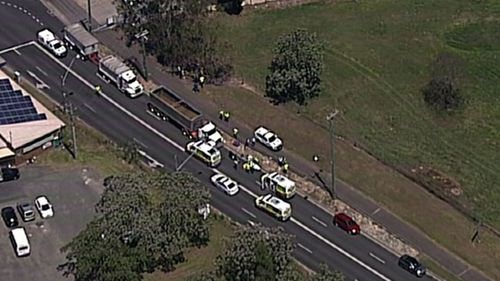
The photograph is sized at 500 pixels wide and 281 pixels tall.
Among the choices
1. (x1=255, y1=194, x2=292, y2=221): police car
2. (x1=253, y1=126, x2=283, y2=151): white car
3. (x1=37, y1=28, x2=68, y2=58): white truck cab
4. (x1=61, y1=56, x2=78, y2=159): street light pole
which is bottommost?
(x1=255, y1=194, x2=292, y2=221): police car

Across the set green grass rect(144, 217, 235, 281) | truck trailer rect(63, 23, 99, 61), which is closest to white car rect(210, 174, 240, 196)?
green grass rect(144, 217, 235, 281)

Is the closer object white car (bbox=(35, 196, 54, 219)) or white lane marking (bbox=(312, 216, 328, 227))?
white car (bbox=(35, 196, 54, 219))

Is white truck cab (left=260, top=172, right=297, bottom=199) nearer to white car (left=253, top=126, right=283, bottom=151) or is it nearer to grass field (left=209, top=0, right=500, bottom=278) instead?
white car (left=253, top=126, right=283, bottom=151)

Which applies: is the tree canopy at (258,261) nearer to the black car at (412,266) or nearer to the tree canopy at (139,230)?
the tree canopy at (139,230)

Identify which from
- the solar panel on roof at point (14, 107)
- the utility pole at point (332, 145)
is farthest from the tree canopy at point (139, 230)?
the solar panel on roof at point (14, 107)

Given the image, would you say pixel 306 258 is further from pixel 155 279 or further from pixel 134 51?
pixel 134 51

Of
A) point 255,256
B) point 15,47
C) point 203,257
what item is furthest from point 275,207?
point 15,47

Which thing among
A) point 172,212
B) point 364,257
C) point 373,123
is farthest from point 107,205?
point 373,123
